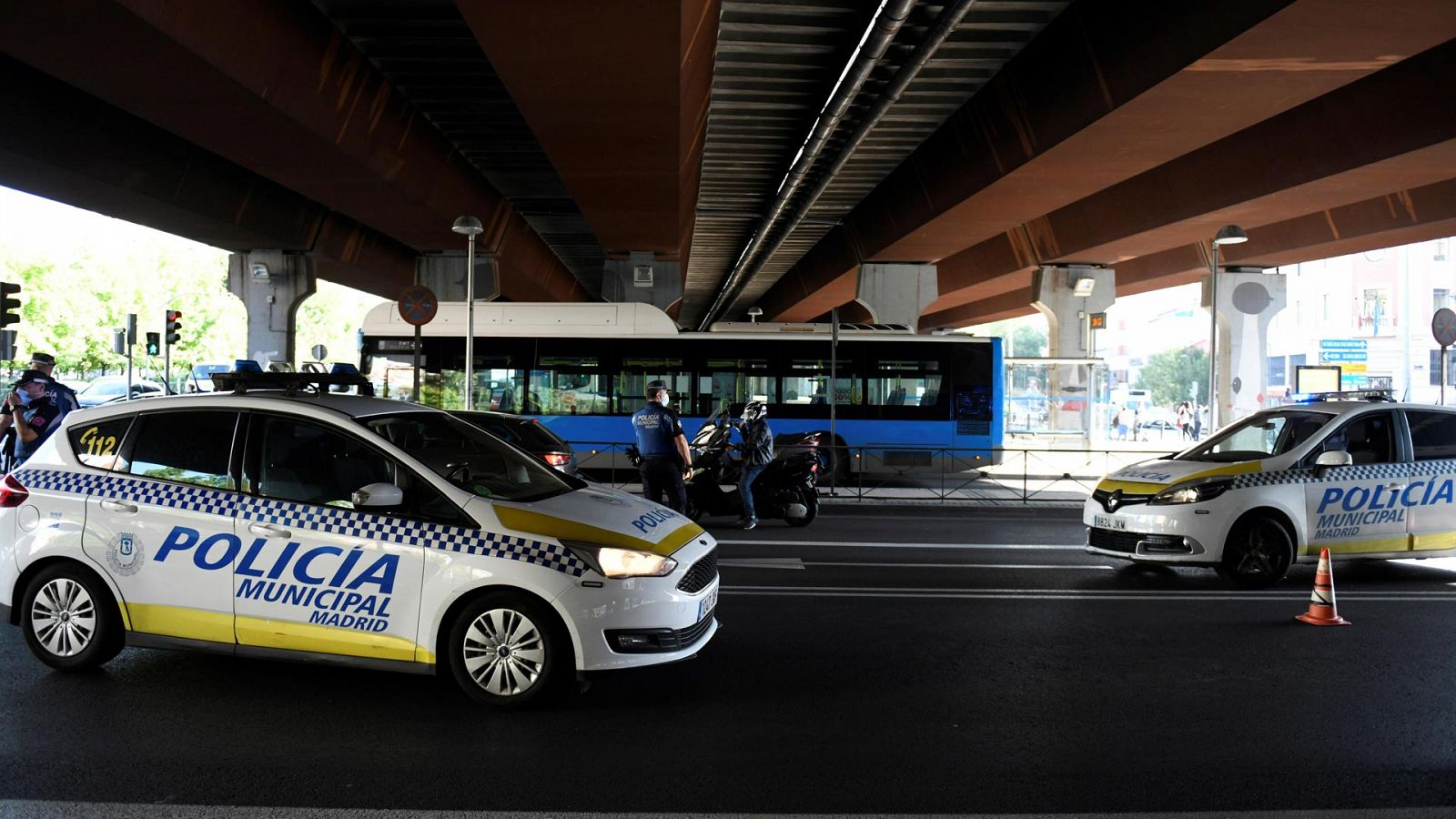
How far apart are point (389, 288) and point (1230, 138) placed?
2967cm

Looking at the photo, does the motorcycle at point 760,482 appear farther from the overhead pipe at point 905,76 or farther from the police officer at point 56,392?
the police officer at point 56,392

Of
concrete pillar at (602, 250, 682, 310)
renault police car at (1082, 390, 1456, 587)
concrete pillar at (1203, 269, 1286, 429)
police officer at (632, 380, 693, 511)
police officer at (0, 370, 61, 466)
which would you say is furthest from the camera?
concrete pillar at (1203, 269, 1286, 429)

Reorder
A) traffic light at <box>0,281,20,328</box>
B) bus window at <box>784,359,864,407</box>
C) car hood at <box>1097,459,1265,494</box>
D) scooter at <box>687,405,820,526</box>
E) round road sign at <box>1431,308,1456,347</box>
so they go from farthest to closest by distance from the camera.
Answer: bus window at <box>784,359,864,407</box> < traffic light at <box>0,281,20,328</box> < round road sign at <box>1431,308,1456,347</box> < scooter at <box>687,405,820,526</box> < car hood at <box>1097,459,1265,494</box>

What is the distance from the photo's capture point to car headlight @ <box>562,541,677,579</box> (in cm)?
556

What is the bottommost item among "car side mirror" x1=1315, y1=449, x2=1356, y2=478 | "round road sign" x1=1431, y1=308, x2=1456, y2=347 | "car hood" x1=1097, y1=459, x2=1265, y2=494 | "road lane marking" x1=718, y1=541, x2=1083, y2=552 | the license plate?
"road lane marking" x1=718, y1=541, x2=1083, y2=552

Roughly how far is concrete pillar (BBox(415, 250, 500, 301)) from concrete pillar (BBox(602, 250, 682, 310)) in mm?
2870

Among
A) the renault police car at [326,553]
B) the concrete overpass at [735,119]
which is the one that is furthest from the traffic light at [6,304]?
the renault police car at [326,553]

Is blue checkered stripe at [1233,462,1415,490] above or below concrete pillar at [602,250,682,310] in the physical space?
below

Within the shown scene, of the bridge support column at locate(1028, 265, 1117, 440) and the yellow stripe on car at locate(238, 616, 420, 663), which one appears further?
the bridge support column at locate(1028, 265, 1117, 440)

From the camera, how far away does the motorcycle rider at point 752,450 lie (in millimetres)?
13562

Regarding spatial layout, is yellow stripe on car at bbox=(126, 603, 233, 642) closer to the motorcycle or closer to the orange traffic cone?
the orange traffic cone

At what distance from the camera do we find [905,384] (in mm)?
21969

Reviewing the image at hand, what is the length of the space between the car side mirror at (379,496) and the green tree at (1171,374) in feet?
301

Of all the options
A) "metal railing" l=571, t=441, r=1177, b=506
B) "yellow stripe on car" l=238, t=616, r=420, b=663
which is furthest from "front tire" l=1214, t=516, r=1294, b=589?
"metal railing" l=571, t=441, r=1177, b=506
